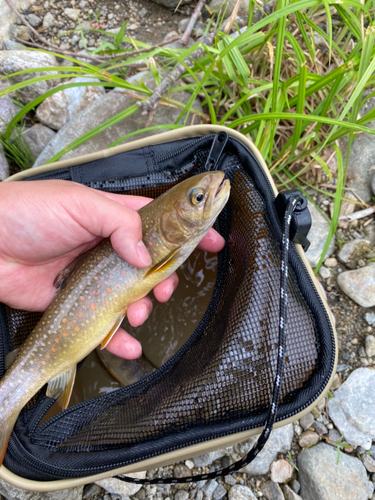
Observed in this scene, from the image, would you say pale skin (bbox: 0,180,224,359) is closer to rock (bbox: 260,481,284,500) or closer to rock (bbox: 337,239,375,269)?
rock (bbox: 337,239,375,269)

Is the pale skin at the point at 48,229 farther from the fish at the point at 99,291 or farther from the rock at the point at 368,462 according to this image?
the rock at the point at 368,462

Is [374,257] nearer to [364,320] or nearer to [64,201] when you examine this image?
[364,320]

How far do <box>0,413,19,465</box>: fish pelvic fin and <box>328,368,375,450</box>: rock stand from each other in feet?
6.33

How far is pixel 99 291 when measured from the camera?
199 cm

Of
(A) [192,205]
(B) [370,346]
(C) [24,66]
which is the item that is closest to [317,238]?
(B) [370,346]

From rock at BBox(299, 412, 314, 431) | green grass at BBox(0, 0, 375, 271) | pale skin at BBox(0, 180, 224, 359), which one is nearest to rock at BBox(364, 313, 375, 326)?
green grass at BBox(0, 0, 375, 271)

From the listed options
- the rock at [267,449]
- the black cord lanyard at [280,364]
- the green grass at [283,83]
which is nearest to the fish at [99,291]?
the black cord lanyard at [280,364]

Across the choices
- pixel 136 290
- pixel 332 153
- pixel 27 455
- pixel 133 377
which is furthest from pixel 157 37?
pixel 27 455

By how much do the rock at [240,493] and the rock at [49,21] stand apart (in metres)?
4.26

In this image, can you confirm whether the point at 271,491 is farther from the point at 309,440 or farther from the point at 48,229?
the point at 48,229

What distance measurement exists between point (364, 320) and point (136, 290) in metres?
1.63

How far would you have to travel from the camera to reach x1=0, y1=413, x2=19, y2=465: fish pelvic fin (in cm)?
173

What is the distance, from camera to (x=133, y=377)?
2541 mm

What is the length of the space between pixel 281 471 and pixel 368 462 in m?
0.54
